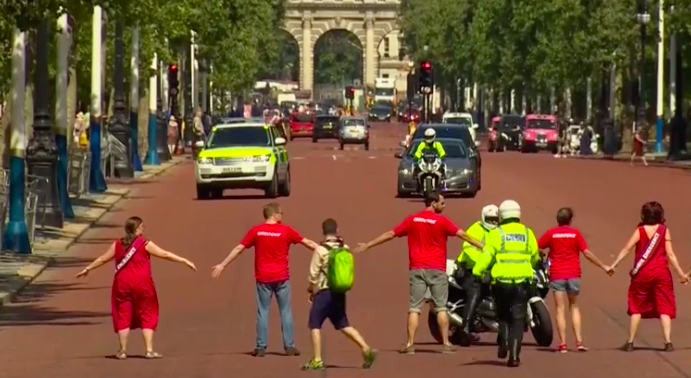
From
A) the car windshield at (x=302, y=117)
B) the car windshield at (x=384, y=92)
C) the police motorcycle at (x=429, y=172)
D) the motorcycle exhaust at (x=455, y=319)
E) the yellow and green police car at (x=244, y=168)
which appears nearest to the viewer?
the motorcycle exhaust at (x=455, y=319)

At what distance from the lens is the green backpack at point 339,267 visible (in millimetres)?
15367

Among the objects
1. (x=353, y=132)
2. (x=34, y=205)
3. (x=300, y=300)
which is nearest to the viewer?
(x=300, y=300)

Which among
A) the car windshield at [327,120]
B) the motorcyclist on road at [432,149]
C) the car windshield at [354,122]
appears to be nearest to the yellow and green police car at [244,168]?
the motorcyclist on road at [432,149]

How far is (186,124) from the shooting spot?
7519cm

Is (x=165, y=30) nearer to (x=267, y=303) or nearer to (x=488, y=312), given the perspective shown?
(x=488, y=312)

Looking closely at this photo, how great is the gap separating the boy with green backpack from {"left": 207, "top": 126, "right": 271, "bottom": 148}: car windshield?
2568 centimetres

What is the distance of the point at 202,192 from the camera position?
1618 inches

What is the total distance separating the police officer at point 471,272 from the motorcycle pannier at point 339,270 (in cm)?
161

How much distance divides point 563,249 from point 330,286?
2.49 m

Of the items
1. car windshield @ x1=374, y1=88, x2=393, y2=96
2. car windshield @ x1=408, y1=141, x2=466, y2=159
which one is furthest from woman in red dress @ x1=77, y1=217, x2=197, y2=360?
car windshield @ x1=374, y1=88, x2=393, y2=96

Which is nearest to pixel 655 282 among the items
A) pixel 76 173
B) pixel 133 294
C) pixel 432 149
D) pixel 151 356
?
pixel 151 356

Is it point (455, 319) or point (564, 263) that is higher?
point (564, 263)

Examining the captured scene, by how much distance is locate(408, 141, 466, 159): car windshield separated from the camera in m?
40.8

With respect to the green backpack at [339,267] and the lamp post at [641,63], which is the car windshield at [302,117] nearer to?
the lamp post at [641,63]
